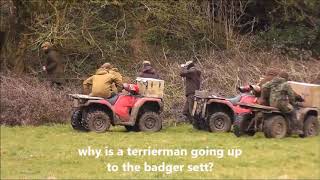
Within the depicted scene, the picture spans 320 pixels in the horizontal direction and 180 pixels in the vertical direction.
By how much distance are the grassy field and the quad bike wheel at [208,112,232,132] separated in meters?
0.31

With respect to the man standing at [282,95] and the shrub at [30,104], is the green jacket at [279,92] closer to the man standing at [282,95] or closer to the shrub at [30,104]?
the man standing at [282,95]

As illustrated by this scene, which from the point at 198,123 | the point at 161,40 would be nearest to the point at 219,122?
the point at 198,123

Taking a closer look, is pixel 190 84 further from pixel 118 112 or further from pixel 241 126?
pixel 241 126

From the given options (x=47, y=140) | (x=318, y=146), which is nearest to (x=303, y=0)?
(x=318, y=146)

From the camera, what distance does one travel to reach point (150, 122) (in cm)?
1455

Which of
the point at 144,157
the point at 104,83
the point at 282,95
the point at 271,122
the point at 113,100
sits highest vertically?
the point at 104,83

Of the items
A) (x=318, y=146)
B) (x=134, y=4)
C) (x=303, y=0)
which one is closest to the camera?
(x=318, y=146)

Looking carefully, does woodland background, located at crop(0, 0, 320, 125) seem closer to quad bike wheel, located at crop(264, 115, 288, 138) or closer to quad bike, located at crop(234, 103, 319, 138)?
quad bike, located at crop(234, 103, 319, 138)

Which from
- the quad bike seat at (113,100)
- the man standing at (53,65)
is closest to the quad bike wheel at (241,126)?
the quad bike seat at (113,100)

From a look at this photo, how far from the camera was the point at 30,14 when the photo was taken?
1980 cm

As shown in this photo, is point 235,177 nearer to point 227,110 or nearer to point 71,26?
point 227,110

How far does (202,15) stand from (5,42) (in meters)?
7.41

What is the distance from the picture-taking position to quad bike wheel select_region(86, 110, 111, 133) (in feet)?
45.8

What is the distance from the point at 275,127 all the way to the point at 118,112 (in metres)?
3.42
